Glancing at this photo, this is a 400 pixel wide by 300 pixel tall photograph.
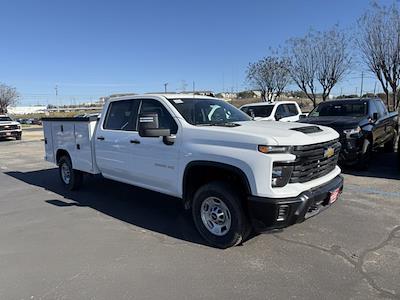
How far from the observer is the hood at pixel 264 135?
166 inches

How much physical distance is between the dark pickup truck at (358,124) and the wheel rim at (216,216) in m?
5.08

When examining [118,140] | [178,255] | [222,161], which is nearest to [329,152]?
[222,161]

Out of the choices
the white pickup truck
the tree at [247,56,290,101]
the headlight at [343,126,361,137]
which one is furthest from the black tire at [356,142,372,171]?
the tree at [247,56,290,101]

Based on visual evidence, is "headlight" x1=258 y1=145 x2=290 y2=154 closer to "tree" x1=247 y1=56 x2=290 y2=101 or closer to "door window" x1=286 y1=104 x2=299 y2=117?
"door window" x1=286 y1=104 x2=299 y2=117

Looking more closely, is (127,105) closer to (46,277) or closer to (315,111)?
(46,277)

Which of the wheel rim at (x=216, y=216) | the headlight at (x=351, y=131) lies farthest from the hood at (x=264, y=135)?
the headlight at (x=351, y=131)

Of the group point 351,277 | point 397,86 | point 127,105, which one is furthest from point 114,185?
point 397,86

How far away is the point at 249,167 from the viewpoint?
4207mm

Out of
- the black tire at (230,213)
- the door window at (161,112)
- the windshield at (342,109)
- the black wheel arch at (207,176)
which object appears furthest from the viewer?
the windshield at (342,109)

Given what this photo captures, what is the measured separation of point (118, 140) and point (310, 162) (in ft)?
10.5

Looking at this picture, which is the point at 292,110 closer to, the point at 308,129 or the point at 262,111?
the point at 262,111

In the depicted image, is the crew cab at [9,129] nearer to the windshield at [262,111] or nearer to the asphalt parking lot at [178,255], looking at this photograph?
the windshield at [262,111]

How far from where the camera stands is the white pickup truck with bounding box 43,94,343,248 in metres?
4.16

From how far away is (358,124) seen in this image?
890cm
